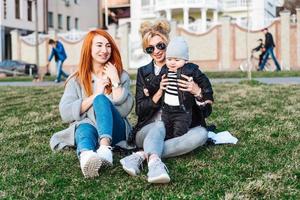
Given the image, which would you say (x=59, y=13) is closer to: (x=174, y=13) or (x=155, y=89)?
(x=174, y=13)

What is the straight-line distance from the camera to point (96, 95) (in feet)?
14.2

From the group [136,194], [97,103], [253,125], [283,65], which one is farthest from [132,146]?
[283,65]

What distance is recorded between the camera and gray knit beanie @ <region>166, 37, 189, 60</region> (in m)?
4.14

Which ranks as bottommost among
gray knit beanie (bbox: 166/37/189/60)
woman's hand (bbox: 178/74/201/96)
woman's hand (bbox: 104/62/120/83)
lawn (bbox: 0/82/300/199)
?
lawn (bbox: 0/82/300/199)

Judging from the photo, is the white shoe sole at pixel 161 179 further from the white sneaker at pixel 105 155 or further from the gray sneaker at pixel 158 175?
the white sneaker at pixel 105 155

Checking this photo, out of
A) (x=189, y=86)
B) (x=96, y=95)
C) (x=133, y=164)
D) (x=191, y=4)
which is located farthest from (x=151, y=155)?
(x=191, y=4)

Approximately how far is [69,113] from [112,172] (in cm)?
80

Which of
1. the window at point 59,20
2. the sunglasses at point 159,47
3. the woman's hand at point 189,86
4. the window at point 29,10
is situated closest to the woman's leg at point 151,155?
the woman's hand at point 189,86

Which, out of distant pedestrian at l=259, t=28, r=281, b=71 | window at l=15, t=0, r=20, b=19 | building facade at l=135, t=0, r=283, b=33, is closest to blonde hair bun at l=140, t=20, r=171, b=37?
distant pedestrian at l=259, t=28, r=281, b=71

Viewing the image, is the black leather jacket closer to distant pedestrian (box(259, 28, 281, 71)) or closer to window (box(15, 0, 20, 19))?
distant pedestrian (box(259, 28, 281, 71))

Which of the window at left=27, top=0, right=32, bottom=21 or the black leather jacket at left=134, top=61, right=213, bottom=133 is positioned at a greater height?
the window at left=27, top=0, right=32, bottom=21

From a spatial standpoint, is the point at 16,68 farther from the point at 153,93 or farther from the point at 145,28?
the point at 153,93

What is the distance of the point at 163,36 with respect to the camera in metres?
4.46

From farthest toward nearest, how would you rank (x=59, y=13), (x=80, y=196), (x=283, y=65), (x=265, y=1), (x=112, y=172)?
1. (x=59, y=13)
2. (x=265, y=1)
3. (x=283, y=65)
4. (x=112, y=172)
5. (x=80, y=196)
